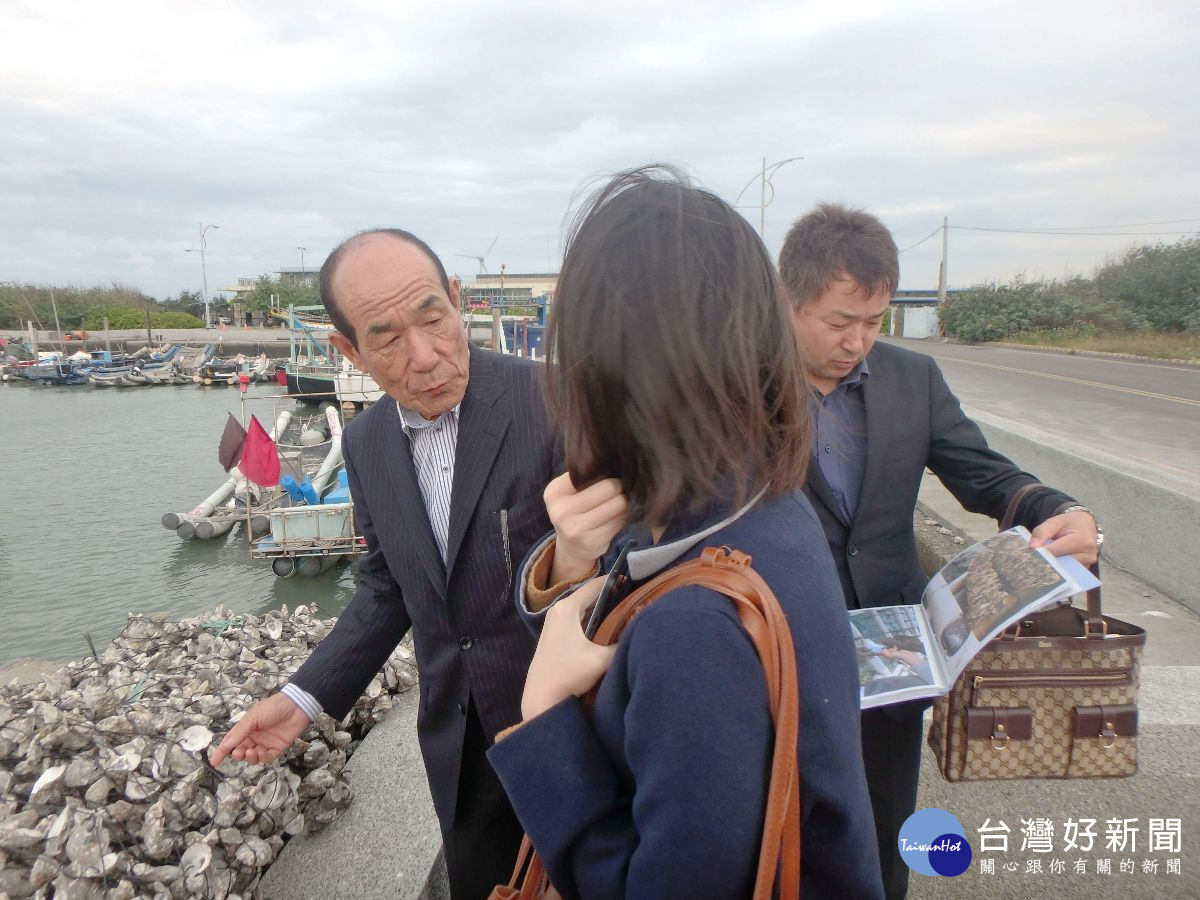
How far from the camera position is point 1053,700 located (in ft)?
5.02

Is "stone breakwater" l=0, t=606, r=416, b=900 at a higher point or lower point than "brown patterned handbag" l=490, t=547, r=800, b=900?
lower

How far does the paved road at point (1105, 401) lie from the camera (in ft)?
25.7

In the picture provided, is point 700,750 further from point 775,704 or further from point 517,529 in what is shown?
point 517,529

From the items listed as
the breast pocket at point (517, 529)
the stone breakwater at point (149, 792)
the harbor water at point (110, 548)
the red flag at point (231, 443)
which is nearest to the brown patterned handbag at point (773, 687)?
the breast pocket at point (517, 529)

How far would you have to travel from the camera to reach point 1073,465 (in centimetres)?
442

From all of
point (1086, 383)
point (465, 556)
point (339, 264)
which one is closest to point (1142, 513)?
point (465, 556)

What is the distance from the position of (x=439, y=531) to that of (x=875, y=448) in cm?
109

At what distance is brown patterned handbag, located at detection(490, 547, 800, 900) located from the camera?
29.8 inches

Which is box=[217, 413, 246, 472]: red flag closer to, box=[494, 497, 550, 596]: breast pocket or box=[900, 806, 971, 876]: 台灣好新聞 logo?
box=[494, 497, 550, 596]: breast pocket

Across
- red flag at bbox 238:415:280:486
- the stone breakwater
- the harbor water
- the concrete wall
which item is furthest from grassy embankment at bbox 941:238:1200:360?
the stone breakwater

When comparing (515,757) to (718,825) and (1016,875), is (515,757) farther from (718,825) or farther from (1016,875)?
(1016,875)

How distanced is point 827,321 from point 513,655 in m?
1.12

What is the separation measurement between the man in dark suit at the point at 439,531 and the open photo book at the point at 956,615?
757 millimetres

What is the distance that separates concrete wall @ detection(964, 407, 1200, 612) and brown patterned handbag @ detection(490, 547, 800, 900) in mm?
3621
